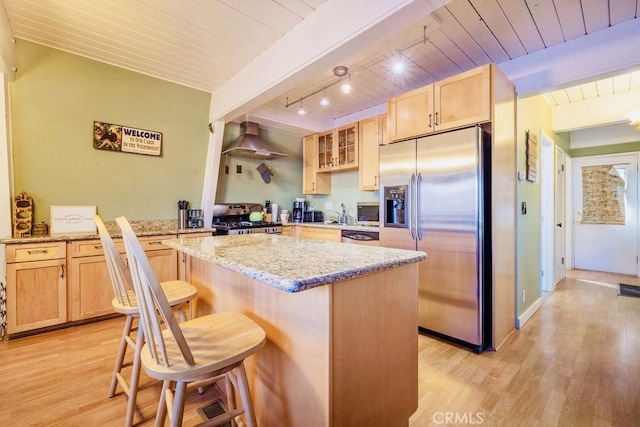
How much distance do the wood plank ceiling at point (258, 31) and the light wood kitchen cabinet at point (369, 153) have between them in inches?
27.0

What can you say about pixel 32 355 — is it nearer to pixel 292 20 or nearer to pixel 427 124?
pixel 292 20

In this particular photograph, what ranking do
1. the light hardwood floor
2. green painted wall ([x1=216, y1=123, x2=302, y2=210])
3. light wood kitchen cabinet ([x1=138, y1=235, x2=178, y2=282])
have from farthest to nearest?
green painted wall ([x1=216, y1=123, x2=302, y2=210]), light wood kitchen cabinet ([x1=138, y1=235, x2=178, y2=282]), the light hardwood floor

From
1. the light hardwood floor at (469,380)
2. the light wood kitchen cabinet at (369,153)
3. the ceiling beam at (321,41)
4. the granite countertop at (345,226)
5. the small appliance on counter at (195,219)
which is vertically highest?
the ceiling beam at (321,41)

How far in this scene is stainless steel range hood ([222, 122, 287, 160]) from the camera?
12.5 ft

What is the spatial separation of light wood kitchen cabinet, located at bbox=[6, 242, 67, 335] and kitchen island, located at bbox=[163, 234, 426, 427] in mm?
2058

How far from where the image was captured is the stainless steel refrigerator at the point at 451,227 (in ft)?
7.50

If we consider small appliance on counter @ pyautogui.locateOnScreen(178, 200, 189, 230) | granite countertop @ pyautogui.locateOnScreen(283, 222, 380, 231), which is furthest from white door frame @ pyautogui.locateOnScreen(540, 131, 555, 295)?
small appliance on counter @ pyautogui.locateOnScreen(178, 200, 189, 230)

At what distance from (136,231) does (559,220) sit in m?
5.64

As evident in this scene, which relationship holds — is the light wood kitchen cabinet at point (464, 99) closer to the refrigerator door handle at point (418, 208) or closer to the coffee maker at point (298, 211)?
the refrigerator door handle at point (418, 208)

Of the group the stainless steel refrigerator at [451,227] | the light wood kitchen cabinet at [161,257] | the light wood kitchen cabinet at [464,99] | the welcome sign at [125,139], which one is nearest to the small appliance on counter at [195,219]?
the light wood kitchen cabinet at [161,257]

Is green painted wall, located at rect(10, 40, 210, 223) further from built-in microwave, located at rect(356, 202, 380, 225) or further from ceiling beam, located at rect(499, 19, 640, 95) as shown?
ceiling beam, located at rect(499, 19, 640, 95)

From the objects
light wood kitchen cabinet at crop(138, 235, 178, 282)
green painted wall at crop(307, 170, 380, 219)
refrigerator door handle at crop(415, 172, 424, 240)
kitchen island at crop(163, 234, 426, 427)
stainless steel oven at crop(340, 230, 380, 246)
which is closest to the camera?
kitchen island at crop(163, 234, 426, 427)

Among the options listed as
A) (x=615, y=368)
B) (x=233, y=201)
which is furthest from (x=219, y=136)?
(x=615, y=368)

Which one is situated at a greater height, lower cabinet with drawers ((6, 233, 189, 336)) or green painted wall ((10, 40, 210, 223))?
green painted wall ((10, 40, 210, 223))
